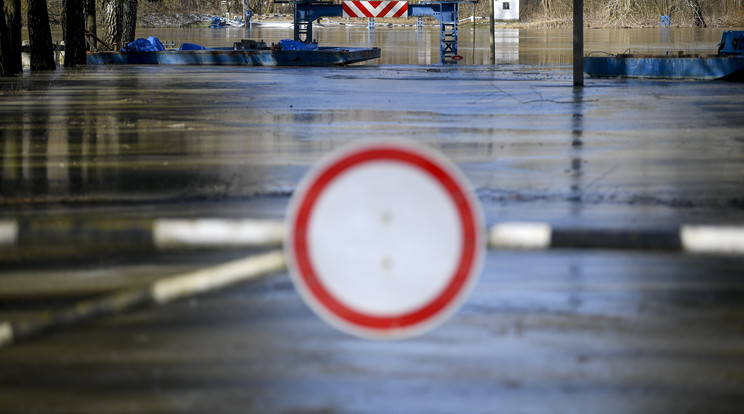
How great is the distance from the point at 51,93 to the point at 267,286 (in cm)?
2064

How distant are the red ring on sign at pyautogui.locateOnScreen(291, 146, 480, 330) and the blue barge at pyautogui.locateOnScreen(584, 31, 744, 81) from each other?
2879 centimetres

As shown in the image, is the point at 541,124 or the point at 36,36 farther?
the point at 36,36

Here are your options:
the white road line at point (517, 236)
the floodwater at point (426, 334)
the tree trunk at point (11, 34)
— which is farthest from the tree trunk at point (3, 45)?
the white road line at point (517, 236)

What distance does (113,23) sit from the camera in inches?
2063

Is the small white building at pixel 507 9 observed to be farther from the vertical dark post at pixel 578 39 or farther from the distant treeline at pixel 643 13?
the vertical dark post at pixel 578 39

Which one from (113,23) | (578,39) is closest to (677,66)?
(578,39)

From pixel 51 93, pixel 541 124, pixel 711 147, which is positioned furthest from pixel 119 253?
pixel 51 93

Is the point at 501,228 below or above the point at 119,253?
above

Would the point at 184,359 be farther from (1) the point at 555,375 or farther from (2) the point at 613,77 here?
(2) the point at 613,77

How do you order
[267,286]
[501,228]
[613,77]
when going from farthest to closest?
1. [613,77]
2. [267,286]
3. [501,228]

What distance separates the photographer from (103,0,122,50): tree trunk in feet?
168

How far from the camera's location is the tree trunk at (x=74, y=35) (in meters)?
40.8

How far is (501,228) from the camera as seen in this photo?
5.05m

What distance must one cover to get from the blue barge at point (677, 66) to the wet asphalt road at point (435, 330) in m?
9.42
